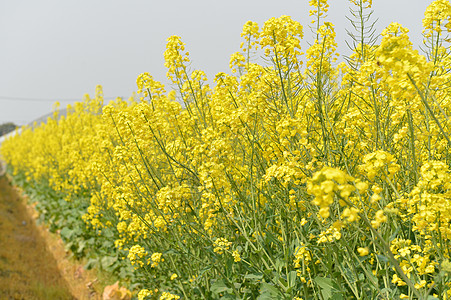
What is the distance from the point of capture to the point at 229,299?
293cm

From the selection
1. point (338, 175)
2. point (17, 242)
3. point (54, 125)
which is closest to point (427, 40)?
point (338, 175)

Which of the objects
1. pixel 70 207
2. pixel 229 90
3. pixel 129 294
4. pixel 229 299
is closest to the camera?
pixel 229 299

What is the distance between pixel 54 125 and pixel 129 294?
933 centimetres

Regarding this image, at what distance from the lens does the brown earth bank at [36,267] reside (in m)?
5.49

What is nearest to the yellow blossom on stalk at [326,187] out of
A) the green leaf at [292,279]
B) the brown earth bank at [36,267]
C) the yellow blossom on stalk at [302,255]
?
the yellow blossom on stalk at [302,255]

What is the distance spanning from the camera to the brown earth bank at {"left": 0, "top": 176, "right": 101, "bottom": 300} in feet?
18.0

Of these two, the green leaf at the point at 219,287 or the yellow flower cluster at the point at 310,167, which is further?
the green leaf at the point at 219,287

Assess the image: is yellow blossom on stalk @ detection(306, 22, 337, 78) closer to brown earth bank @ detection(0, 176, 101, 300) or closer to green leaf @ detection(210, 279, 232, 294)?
green leaf @ detection(210, 279, 232, 294)

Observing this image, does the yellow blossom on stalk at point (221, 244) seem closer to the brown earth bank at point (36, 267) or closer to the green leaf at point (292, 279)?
the green leaf at point (292, 279)

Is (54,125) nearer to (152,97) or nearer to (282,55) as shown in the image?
(152,97)

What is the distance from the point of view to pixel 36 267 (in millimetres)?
6699

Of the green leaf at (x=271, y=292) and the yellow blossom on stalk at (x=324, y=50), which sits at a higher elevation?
the yellow blossom on stalk at (x=324, y=50)

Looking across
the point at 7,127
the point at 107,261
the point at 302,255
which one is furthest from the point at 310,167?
the point at 7,127

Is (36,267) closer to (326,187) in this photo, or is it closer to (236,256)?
(236,256)
